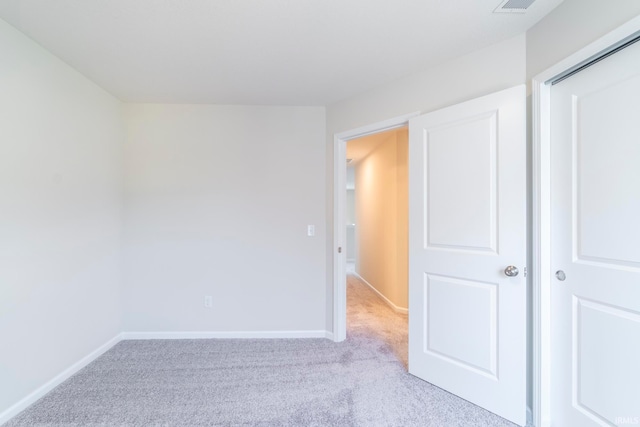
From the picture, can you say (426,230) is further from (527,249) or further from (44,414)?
(44,414)

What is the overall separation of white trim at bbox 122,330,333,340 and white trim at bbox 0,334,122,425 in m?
0.23

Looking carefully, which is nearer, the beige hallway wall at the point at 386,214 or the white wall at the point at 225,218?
the white wall at the point at 225,218

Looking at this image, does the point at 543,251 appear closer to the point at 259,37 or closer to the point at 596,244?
the point at 596,244

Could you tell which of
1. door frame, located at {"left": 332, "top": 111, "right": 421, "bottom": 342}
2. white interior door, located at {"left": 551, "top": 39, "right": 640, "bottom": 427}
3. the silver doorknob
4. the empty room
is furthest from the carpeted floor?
the silver doorknob

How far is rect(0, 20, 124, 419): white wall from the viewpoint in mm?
1699

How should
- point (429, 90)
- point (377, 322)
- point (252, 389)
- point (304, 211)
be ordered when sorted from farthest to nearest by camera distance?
point (377, 322) < point (304, 211) < point (429, 90) < point (252, 389)

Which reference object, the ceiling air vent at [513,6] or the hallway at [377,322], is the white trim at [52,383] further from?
the ceiling air vent at [513,6]

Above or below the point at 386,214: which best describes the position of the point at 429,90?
above

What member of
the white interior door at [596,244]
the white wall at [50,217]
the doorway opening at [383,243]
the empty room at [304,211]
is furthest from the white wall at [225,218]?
the white interior door at [596,244]

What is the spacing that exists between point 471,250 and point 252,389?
1835 mm

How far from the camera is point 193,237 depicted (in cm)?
283

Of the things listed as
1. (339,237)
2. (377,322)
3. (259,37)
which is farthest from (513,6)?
(377,322)

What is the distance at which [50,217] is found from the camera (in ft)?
6.50

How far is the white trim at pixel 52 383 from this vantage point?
1695 millimetres
